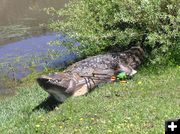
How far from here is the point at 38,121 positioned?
973cm

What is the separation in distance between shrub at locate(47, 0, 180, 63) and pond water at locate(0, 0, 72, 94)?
79.4 inches

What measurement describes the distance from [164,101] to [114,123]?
1659 millimetres

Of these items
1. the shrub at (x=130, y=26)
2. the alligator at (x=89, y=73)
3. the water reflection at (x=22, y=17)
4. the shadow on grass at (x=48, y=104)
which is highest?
the shrub at (x=130, y=26)

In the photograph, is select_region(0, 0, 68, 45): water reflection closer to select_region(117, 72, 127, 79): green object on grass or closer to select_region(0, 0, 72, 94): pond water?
select_region(0, 0, 72, 94): pond water

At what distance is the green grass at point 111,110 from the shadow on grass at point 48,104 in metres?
0.21

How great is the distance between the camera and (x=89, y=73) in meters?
12.7

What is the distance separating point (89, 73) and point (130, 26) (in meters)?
2.44

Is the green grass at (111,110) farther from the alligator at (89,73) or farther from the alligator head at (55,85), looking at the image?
the alligator head at (55,85)

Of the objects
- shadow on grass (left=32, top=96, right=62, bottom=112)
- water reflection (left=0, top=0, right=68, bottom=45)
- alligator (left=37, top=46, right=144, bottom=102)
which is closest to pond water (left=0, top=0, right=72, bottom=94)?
water reflection (left=0, top=0, right=68, bottom=45)

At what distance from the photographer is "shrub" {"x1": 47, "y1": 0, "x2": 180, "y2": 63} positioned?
1321 cm

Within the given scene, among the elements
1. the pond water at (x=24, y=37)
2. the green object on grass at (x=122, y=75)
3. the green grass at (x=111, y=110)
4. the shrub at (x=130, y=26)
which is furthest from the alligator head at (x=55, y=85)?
the pond water at (x=24, y=37)

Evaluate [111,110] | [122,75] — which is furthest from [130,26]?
[111,110]

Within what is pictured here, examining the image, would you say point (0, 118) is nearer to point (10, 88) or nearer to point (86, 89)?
point (86, 89)

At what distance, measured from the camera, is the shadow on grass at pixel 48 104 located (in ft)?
37.4
